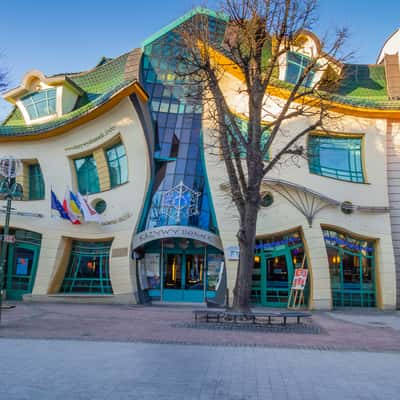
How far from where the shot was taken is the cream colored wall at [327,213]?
18172 millimetres

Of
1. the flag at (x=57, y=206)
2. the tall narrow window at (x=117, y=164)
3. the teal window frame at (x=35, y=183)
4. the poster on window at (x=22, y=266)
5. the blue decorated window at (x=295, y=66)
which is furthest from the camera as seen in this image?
the teal window frame at (x=35, y=183)

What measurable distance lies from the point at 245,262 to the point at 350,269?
8.16 m

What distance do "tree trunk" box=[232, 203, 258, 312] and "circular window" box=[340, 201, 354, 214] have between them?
712 centimetres

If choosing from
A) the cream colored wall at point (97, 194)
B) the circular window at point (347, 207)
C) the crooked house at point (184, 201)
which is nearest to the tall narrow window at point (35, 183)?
the crooked house at point (184, 201)

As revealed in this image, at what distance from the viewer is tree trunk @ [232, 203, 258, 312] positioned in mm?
12867

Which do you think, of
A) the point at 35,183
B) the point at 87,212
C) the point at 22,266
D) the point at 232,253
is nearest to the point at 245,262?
the point at 232,253

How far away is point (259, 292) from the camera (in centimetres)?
1942

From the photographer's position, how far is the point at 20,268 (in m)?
21.9

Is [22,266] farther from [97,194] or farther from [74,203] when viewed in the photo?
[97,194]

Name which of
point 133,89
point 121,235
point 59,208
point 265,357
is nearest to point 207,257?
point 121,235

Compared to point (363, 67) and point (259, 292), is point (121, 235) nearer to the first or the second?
point (259, 292)

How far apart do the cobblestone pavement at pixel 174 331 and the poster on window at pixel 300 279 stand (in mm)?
2152

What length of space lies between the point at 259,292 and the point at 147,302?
5142 millimetres

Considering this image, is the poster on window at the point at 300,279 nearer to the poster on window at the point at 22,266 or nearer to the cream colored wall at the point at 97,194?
the cream colored wall at the point at 97,194
